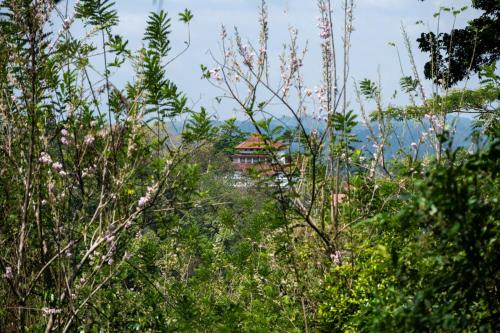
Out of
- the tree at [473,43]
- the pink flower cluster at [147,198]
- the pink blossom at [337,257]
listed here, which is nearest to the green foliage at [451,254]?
the pink flower cluster at [147,198]

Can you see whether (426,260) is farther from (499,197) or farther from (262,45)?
(262,45)

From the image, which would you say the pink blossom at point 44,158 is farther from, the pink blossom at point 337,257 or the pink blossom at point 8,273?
the pink blossom at point 337,257

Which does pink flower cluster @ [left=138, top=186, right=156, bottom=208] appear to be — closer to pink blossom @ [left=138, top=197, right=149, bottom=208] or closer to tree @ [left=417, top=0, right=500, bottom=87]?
pink blossom @ [left=138, top=197, right=149, bottom=208]

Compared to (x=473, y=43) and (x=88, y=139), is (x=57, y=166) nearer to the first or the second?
(x=88, y=139)

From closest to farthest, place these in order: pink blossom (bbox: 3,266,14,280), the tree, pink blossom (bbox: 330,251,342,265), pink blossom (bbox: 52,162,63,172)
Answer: pink blossom (bbox: 3,266,14,280), pink blossom (bbox: 52,162,63,172), pink blossom (bbox: 330,251,342,265), the tree

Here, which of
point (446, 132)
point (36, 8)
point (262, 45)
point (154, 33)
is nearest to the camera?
point (446, 132)

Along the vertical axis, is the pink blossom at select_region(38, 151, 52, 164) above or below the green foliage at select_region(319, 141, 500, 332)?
above


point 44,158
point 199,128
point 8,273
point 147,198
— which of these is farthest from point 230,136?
point 8,273

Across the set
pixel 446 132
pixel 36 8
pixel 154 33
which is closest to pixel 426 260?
pixel 446 132

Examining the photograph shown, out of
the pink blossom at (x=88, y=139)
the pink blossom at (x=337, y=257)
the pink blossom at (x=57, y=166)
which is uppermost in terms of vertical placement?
the pink blossom at (x=88, y=139)

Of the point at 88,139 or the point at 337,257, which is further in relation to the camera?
the point at 337,257

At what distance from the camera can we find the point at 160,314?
15.0ft

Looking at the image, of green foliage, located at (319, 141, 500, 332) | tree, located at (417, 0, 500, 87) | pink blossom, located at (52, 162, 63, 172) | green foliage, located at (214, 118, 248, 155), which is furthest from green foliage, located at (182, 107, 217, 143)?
tree, located at (417, 0, 500, 87)

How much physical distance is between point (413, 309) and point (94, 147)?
8.20 feet
